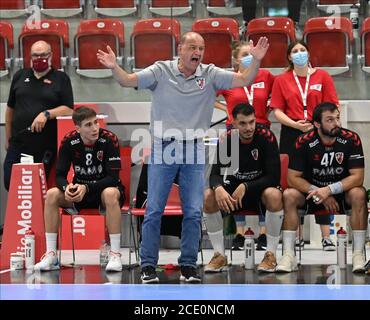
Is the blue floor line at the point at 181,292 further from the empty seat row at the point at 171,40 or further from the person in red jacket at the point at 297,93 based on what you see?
the empty seat row at the point at 171,40

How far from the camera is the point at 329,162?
22.2 ft

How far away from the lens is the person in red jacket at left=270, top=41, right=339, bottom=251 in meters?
7.54

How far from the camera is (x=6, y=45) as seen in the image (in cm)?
910

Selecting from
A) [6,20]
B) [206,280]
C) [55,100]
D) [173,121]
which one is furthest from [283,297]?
[6,20]

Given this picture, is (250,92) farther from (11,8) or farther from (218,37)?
(11,8)

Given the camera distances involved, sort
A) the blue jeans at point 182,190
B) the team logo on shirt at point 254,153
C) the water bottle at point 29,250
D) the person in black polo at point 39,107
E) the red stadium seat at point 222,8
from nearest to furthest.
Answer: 1. the blue jeans at point 182,190
2. the team logo on shirt at point 254,153
3. the water bottle at point 29,250
4. the person in black polo at point 39,107
5. the red stadium seat at point 222,8

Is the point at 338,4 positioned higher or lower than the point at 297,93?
higher

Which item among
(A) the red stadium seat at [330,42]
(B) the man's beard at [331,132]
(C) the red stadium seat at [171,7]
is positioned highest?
(C) the red stadium seat at [171,7]

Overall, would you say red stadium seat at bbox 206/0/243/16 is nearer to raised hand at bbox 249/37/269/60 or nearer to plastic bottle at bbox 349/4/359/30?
plastic bottle at bbox 349/4/359/30

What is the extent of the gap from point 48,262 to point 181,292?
5.19ft

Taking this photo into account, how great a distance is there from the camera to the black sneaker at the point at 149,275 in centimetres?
615

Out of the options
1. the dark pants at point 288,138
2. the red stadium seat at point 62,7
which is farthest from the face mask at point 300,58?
the red stadium seat at point 62,7

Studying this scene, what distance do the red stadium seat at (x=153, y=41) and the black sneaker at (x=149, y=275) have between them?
3.06 metres

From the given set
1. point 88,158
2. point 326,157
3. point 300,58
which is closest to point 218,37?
point 300,58
